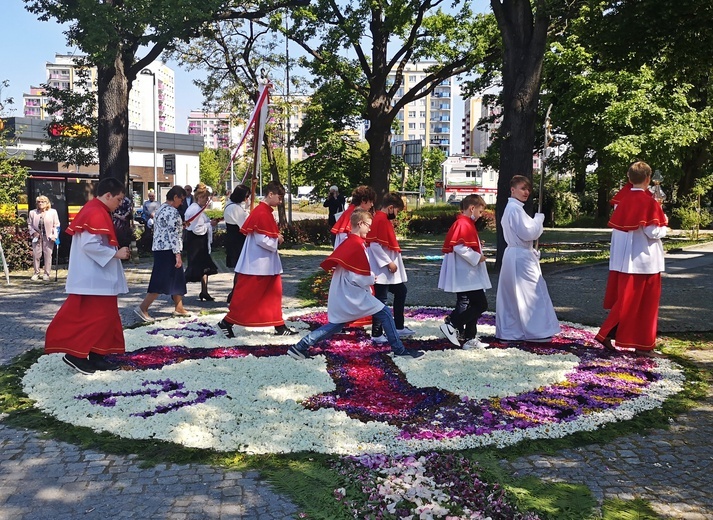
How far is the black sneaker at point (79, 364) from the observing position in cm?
720

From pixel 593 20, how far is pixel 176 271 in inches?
458

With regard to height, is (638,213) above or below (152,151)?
below

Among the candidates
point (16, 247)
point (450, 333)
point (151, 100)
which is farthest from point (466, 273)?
point (151, 100)

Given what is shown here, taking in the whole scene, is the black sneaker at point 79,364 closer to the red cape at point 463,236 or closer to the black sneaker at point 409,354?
the black sneaker at point 409,354

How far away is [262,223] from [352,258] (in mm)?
1825

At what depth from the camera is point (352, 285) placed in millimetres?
7629

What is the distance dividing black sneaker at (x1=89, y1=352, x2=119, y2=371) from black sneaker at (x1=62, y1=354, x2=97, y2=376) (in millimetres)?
102

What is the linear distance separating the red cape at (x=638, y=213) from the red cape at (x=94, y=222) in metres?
5.49

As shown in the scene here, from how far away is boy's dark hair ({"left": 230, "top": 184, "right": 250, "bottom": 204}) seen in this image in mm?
10984

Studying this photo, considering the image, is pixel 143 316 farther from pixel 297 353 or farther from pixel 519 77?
pixel 519 77

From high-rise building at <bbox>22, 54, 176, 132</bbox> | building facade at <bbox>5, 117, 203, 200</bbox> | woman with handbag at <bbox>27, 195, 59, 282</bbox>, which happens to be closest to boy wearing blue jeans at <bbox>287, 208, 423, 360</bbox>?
woman with handbag at <bbox>27, 195, 59, 282</bbox>

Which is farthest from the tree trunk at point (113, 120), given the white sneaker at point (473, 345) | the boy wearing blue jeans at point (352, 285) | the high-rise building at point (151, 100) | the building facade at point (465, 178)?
the building facade at point (465, 178)

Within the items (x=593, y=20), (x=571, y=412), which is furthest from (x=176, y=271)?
(x=593, y=20)

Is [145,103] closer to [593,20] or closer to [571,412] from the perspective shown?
[593,20]
